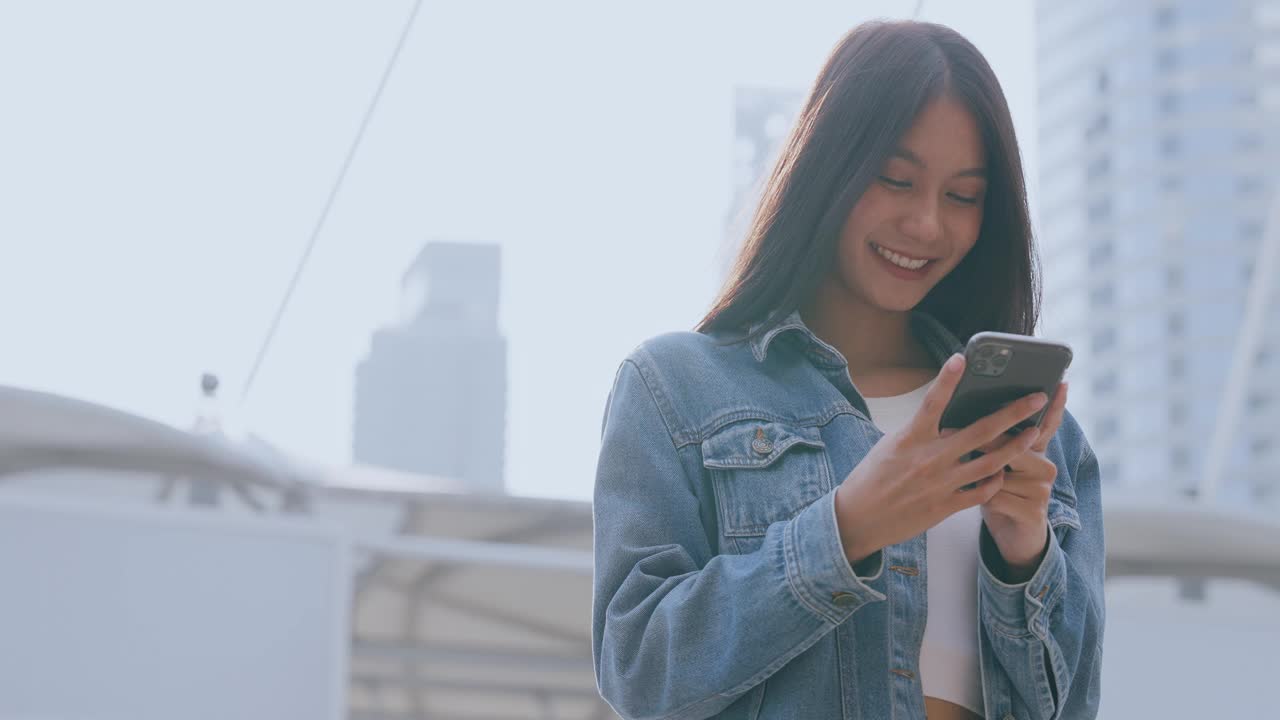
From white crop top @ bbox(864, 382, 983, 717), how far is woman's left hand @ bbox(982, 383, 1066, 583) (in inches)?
2.6

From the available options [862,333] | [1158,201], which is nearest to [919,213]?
[862,333]

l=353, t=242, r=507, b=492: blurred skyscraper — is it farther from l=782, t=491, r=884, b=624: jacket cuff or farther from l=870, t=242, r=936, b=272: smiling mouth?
l=782, t=491, r=884, b=624: jacket cuff

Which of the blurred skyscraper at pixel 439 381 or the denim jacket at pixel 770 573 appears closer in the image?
the denim jacket at pixel 770 573

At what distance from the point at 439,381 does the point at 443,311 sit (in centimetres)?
29

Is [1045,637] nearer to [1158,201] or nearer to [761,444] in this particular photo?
[761,444]

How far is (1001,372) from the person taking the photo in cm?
100

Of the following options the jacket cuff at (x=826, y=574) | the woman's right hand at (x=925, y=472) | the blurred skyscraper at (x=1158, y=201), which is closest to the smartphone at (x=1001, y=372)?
the woman's right hand at (x=925, y=472)

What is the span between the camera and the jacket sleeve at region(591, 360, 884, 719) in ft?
3.47

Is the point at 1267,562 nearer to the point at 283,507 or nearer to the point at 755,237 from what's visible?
the point at 283,507

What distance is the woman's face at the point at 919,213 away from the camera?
1.25 meters

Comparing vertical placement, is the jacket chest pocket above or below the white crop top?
above

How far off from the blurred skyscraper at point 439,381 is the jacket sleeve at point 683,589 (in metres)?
4.56

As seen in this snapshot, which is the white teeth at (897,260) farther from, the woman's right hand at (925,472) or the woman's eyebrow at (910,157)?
the woman's right hand at (925,472)

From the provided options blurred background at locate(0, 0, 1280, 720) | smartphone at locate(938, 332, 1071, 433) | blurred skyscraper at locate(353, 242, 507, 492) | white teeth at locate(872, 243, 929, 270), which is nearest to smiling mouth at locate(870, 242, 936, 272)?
white teeth at locate(872, 243, 929, 270)
